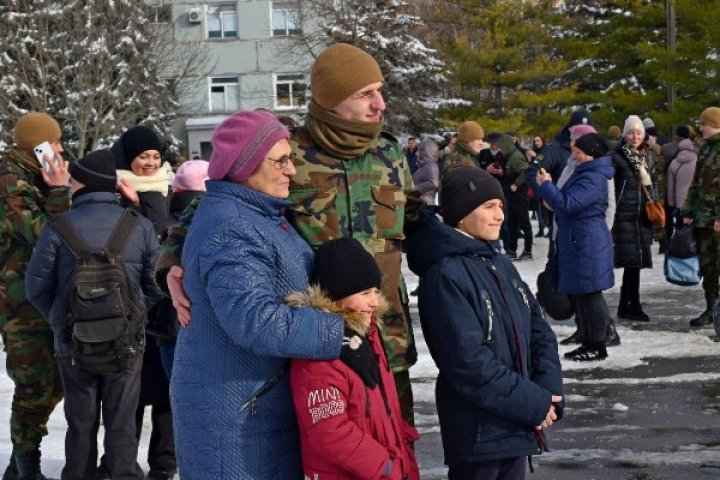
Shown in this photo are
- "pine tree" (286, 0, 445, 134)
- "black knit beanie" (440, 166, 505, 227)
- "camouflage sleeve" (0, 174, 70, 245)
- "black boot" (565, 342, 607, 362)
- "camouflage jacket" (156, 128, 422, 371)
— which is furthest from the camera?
"pine tree" (286, 0, 445, 134)

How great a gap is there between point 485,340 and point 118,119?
102ft

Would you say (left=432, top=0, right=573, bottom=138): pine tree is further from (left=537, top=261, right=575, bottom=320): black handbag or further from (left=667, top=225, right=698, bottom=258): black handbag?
(left=537, top=261, right=575, bottom=320): black handbag

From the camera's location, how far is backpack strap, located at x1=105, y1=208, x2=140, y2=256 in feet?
18.8

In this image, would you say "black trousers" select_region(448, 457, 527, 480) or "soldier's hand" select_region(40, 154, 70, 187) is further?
"soldier's hand" select_region(40, 154, 70, 187)

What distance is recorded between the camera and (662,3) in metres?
35.0

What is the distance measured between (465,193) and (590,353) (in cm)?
518

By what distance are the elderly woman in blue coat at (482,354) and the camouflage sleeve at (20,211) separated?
2557 mm

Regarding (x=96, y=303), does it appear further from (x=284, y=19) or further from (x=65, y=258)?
(x=284, y=19)

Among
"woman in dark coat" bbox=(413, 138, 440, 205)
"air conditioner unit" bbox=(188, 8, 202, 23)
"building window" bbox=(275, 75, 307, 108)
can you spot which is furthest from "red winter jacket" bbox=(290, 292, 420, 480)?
"air conditioner unit" bbox=(188, 8, 202, 23)

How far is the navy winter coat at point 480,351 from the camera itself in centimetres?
421

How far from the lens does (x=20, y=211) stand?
622 centimetres

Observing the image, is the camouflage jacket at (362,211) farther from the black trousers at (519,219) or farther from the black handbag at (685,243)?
the black trousers at (519,219)

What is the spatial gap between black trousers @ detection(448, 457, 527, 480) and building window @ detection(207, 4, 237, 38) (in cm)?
4250

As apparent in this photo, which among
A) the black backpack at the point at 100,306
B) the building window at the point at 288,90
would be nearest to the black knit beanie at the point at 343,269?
the black backpack at the point at 100,306
